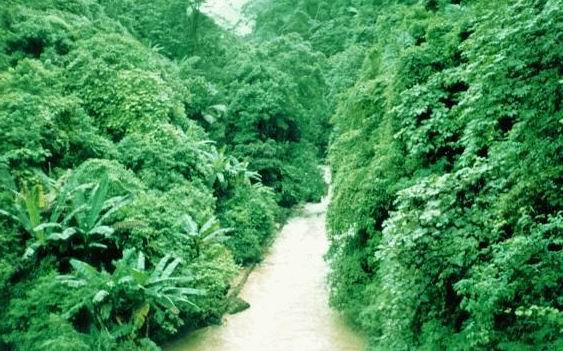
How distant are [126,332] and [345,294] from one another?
3836 mm

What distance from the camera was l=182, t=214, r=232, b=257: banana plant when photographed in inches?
400

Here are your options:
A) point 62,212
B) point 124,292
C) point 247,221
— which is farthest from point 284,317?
point 62,212

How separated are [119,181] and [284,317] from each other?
3996mm

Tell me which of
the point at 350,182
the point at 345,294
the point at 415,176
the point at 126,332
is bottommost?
the point at 126,332

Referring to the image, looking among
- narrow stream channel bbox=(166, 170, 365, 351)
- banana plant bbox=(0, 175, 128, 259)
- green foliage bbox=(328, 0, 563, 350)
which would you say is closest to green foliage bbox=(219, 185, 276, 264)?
narrow stream channel bbox=(166, 170, 365, 351)

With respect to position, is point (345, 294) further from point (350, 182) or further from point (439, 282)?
point (439, 282)

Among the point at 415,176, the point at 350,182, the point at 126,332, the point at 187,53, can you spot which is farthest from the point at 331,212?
the point at 187,53

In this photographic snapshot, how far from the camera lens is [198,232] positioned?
412 inches

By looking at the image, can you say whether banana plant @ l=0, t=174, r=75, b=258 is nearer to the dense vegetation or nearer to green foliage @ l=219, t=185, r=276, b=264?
the dense vegetation

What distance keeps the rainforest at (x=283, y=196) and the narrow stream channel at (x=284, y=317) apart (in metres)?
0.06

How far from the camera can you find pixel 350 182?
31.9 feet

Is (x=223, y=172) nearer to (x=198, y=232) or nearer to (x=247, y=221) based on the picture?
(x=247, y=221)

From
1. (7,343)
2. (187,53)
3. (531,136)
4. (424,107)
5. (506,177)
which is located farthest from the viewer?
(187,53)

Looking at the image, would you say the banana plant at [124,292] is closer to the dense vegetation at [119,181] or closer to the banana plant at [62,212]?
the dense vegetation at [119,181]
